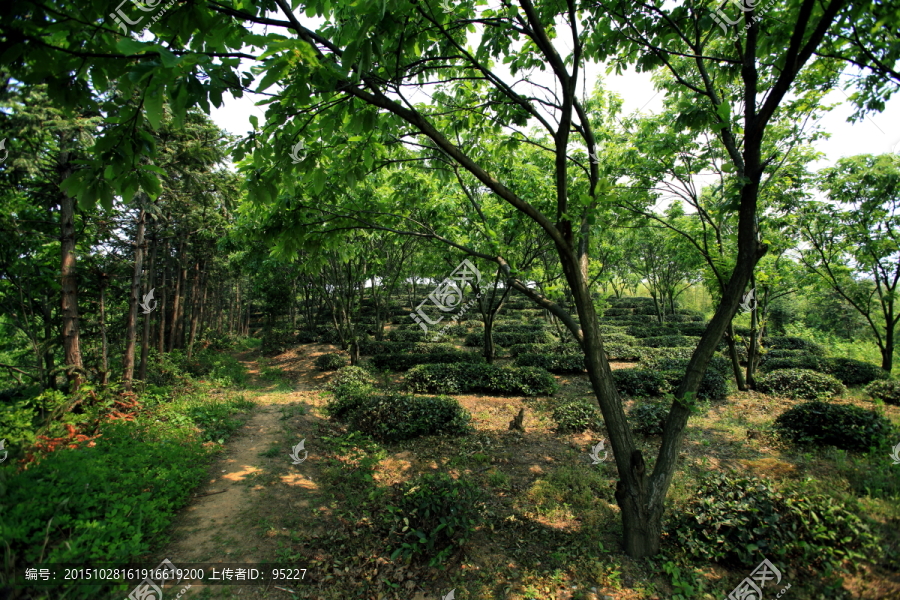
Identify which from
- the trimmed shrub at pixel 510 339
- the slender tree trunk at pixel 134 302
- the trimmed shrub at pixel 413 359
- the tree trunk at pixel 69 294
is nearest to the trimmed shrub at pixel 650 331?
the trimmed shrub at pixel 510 339

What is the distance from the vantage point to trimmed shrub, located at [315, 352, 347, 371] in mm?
13125

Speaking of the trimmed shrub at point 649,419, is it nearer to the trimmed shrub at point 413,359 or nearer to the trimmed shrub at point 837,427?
the trimmed shrub at point 837,427

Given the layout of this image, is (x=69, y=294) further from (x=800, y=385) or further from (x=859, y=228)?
(x=859, y=228)

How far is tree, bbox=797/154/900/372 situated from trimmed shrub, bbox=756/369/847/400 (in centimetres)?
307

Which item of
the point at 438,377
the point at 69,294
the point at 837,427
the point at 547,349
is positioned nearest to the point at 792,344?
the point at 547,349

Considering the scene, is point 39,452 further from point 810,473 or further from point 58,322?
point 810,473

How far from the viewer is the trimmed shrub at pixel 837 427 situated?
5.29 meters

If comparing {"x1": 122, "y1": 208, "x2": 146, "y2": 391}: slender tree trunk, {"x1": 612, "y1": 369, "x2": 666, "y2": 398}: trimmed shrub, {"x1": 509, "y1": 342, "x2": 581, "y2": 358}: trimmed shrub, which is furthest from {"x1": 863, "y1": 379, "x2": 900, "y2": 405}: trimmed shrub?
{"x1": 122, "y1": 208, "x2": 146, "y2": 391}: slender tree trunk

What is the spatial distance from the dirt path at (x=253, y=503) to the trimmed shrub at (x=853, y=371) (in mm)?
14623

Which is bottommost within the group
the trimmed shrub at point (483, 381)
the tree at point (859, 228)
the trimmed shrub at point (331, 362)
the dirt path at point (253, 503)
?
the dirt path at point (253, 503)

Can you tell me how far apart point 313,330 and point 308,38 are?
19.2 m

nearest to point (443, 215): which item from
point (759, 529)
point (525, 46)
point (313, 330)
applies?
point (525, 46)

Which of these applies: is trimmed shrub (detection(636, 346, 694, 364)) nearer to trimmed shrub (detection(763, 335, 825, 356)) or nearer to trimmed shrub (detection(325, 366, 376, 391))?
trimmed shrub (detection(763, 335, 825, 356))

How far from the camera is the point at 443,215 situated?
7594 mm
